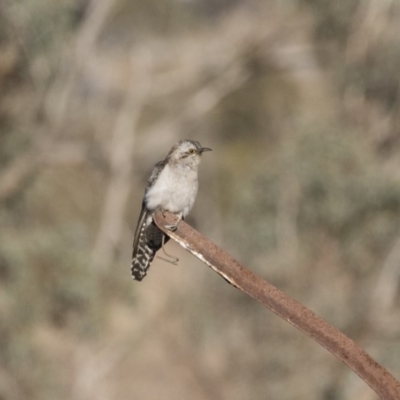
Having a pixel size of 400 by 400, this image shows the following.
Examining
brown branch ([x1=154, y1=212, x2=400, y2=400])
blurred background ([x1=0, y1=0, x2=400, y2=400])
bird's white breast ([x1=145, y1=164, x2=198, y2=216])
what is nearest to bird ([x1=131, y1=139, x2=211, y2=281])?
bird's white breast ([x1=145, y1=164, x2=198, y2=216])

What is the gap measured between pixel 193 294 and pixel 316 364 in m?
2.23

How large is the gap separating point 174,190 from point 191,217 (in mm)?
10386

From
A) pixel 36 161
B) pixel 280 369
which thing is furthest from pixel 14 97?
pixel 280 369

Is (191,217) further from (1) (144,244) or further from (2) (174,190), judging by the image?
(1) (144,244)

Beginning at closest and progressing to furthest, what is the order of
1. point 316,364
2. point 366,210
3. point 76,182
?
point 366,210, point 316,364, point 76,182

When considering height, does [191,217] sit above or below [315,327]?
above

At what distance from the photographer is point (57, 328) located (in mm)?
10836

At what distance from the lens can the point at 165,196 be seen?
12.8ft

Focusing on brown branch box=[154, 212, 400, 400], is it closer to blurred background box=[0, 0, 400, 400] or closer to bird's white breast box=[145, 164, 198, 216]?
bird's white breast box=[145, 164, 198, 216]

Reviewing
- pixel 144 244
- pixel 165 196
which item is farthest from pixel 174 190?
pixel 144 244

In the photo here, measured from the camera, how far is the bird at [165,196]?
143 inches

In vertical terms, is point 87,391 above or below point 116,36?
below

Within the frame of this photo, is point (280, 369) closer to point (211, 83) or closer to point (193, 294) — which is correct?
point (193, 294)

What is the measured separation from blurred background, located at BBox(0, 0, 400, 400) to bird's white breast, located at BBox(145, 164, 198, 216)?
5.86m
